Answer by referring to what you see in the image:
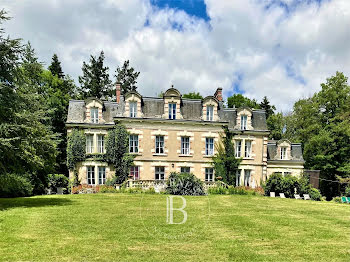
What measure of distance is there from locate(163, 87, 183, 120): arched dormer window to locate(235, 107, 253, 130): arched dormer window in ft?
18.6

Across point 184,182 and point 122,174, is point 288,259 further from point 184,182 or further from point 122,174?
point 122,174

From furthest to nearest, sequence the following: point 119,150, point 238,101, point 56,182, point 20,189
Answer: point 238,101
point 119,150
point 56,182
point 20,189

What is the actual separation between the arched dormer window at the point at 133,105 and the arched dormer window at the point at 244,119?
933cm

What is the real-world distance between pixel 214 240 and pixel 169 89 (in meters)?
19.7

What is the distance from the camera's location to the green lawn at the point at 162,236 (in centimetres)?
726

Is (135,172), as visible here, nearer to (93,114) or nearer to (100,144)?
(100,144)

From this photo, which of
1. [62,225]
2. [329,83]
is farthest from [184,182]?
[329,83]

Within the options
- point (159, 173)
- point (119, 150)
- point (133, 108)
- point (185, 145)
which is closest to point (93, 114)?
point (133, 108)

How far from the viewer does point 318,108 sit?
33.5 m

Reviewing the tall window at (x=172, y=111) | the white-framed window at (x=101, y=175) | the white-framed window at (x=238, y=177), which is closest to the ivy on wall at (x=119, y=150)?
the white-framed window at (x=101, y=175)

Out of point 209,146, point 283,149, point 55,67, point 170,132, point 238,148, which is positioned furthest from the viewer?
point 55,67

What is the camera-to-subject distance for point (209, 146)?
2720 centimetres

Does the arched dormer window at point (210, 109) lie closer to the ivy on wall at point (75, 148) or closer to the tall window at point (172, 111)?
the tall window at point (172, 111)

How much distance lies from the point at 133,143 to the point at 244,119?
35.7 ft
